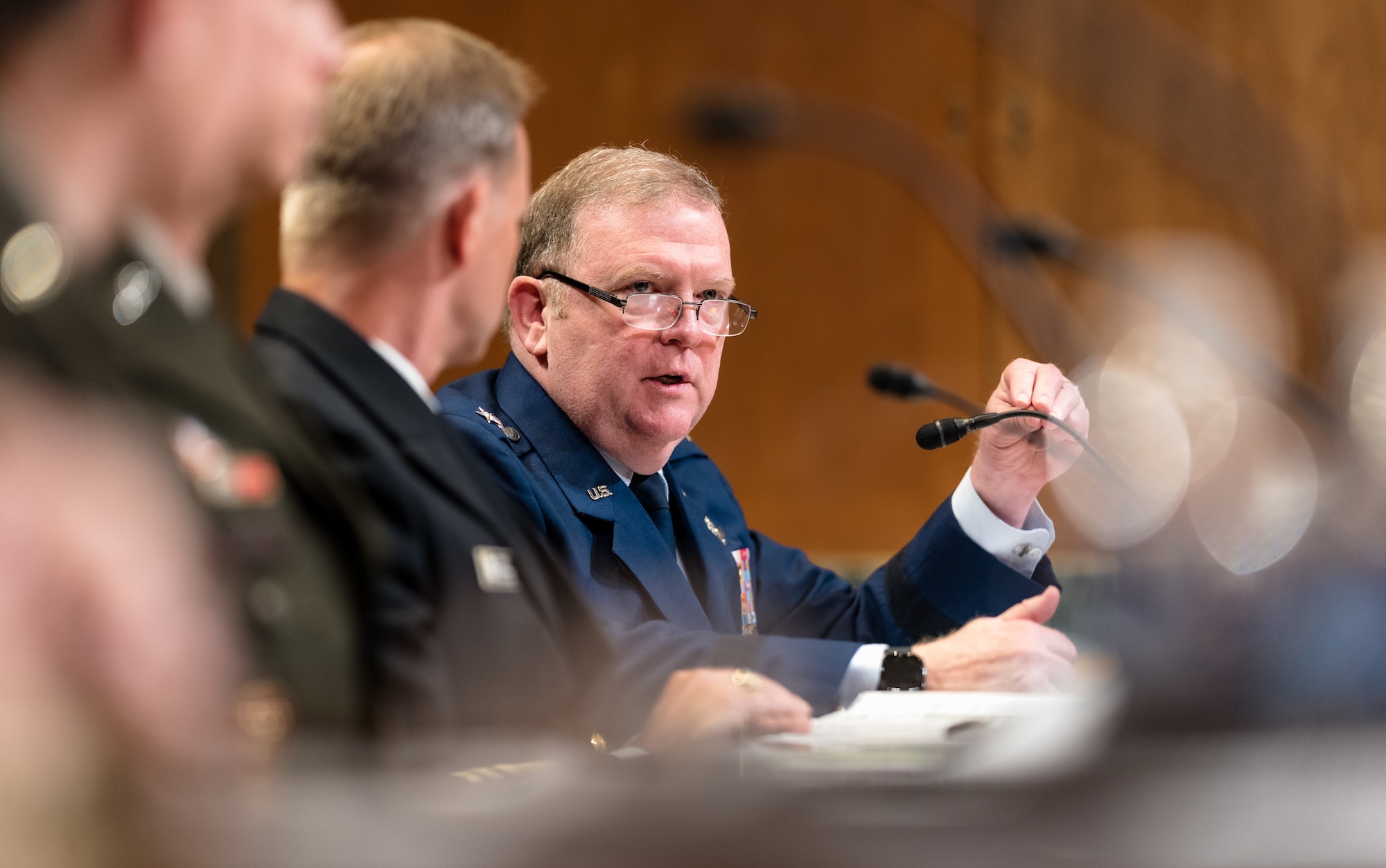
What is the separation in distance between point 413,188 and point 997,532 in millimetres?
832

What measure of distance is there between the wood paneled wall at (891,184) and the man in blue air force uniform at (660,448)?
0.05m

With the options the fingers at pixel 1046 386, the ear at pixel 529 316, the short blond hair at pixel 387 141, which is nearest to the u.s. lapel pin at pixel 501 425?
the ear at pixel 529 316

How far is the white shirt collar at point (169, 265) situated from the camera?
71 cm

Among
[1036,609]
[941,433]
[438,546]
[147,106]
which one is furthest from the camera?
[941,433]

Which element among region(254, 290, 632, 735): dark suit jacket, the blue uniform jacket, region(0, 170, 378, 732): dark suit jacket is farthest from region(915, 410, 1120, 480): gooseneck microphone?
region(0, 170, 378, 732): dark suit jacket

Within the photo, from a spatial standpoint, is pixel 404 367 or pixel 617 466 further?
pixel 617 466

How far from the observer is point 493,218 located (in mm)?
1062

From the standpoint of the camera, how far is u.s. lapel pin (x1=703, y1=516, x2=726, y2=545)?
5.37ft

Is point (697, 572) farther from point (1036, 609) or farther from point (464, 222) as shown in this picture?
point (464, 222)

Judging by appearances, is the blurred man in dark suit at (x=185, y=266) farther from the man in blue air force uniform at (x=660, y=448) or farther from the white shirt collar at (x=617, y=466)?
the white shirt collar at (x=617, y=466)

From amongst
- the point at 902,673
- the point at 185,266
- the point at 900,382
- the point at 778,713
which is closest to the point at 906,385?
the point at 900,382

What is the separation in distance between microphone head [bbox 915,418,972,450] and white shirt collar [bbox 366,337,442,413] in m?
0.67

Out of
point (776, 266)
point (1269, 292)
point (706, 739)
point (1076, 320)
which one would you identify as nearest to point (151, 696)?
point (706, 739)

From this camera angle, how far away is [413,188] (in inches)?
39.4
